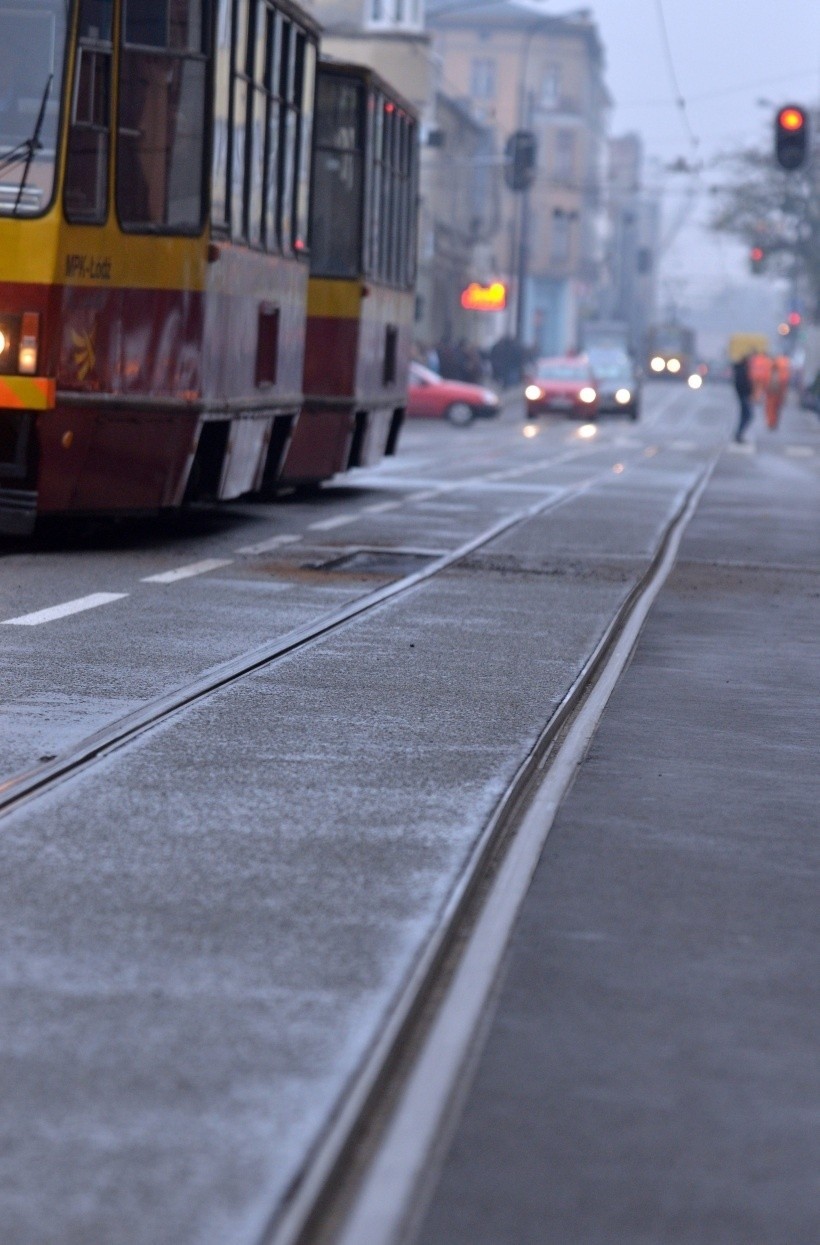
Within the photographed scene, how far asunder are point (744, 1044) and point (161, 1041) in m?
1.06

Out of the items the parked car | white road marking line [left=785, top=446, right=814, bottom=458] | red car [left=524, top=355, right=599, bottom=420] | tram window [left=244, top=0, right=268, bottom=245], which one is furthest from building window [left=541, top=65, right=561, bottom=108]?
tram window [left=244, top=0, right=268, bottom=245]

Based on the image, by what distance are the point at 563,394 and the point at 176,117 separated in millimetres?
47629

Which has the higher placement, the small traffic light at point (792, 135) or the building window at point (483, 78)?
the building window at point (483, 78)

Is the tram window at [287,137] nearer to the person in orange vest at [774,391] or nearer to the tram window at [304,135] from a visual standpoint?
the tram window at [304,135]

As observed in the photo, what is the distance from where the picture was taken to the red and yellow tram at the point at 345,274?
22000mm

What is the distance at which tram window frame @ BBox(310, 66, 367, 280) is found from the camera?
22.1m

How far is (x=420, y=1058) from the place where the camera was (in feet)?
15.4

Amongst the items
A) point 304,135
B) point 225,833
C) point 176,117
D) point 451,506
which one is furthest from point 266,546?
point 225,833

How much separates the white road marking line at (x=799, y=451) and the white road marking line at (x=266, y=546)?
25.9 metres

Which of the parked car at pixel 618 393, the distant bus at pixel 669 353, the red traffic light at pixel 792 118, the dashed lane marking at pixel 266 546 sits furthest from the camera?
the distant bus at pixel 669 353

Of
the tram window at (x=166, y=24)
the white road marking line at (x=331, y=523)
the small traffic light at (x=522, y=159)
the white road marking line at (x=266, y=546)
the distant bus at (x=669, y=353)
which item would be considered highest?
the small traffic light at (x=522, y=159)

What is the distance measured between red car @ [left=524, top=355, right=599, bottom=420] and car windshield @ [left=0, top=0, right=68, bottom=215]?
A: 48.3 meters

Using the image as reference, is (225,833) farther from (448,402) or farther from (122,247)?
(448,402)

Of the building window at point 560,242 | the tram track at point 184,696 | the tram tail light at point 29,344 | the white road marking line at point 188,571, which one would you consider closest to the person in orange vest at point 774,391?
the tram track at point 184,696
